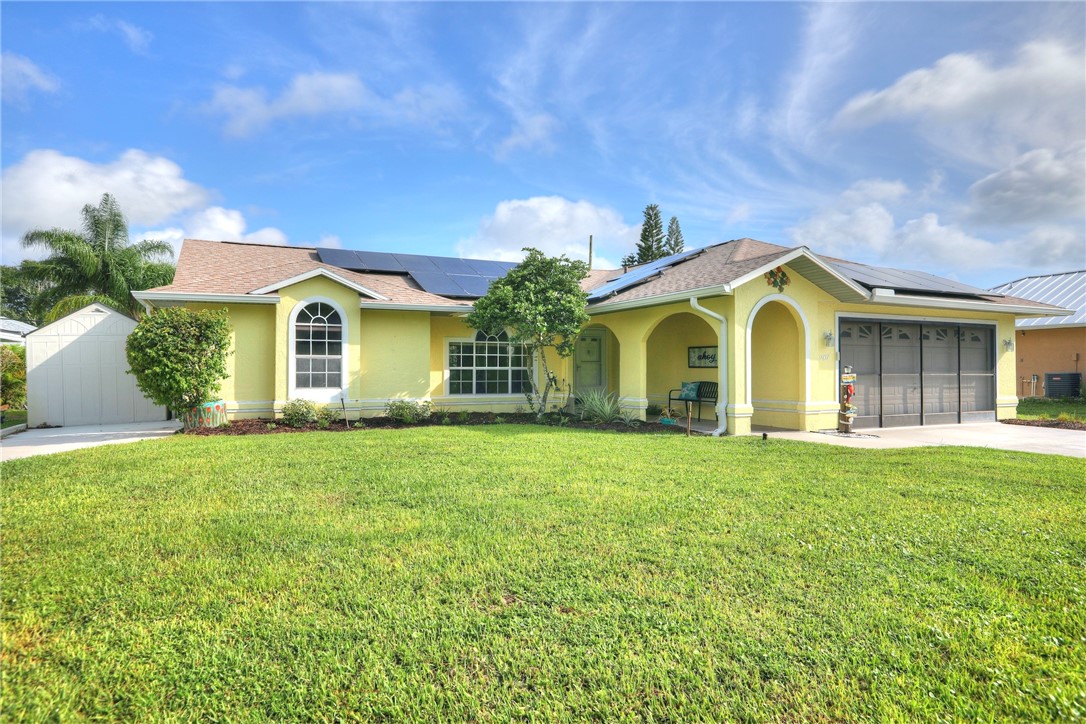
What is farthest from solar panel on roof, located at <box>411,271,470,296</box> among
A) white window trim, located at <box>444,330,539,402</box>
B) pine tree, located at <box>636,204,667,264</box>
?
pine tree, located at <box>636,204,667,264</box>

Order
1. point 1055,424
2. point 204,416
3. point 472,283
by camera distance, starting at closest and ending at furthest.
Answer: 1. point 204,416
2. point 1055,424
3. point 472,283

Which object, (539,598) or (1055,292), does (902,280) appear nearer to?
(539,598)

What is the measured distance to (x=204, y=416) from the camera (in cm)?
1090

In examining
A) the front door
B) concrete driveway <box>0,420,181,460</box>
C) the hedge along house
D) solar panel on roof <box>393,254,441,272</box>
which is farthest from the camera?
solar panel on roof <box>393,254,441,272</box>

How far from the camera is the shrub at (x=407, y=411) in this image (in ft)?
41.0

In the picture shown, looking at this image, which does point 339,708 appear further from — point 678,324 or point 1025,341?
point 1025,341

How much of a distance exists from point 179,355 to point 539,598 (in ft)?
32.5

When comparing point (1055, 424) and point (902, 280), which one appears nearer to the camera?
point (1055, 424)

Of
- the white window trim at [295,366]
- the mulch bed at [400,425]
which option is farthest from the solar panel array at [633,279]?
the white window trim at [295,366]

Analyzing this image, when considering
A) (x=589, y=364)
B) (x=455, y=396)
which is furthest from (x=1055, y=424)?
(x=455, y=396)

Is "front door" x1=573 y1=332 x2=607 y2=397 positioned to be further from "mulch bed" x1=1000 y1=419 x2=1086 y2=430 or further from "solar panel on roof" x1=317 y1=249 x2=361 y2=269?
"mulch bed" x1=1000 y1=419 x2=1086 y2=430

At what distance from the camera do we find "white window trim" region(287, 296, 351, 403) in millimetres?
12031

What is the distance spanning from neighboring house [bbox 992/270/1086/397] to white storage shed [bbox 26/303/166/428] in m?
29.2

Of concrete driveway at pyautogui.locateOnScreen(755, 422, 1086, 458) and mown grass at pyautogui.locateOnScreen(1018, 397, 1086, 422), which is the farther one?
mown grass at pyautogui.locateOnScreen(1018, 397, 1086, 422)
